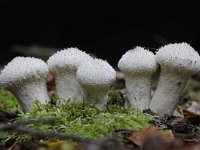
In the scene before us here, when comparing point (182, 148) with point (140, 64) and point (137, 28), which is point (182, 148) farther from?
point (137, 28)

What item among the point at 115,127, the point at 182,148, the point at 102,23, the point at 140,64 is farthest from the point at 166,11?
the point at 182,148

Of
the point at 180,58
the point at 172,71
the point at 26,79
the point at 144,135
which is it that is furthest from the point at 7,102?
the point at 144,135

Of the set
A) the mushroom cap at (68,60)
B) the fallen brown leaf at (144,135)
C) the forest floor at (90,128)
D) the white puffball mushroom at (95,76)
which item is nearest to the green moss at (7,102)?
the forest floor at (90,128)

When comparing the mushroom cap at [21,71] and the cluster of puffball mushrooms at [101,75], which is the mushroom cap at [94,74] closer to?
the cluster of puffball mushrooms at [101,75]

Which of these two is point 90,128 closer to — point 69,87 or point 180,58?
point 69,87

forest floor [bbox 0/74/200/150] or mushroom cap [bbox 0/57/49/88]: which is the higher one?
mushroom cap [bbox 0/57/49/88]

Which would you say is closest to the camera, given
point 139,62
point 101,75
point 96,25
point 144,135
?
point 144,135

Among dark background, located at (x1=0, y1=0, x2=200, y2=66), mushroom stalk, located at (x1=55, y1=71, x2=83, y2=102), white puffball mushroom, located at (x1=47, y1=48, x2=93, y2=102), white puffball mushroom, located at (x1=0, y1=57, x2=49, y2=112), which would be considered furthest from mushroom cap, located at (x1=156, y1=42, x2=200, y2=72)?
dark background, located at (x1=0, y1=0, x2=200, y2=66)

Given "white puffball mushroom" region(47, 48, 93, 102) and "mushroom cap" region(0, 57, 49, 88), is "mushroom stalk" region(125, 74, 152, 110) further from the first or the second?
"mushroom cap" region(0, 57, 49, 88)
